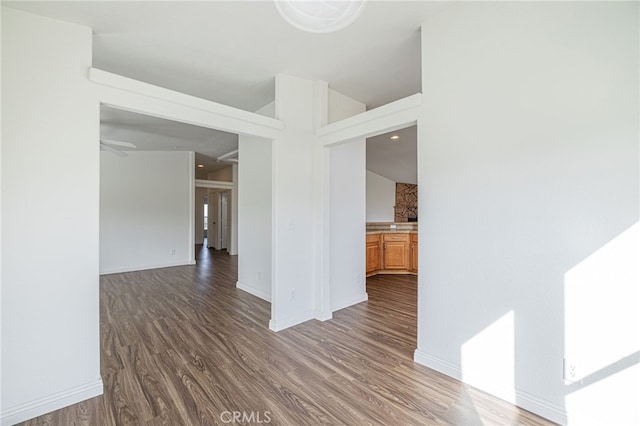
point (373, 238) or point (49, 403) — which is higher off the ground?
point (373, 238)

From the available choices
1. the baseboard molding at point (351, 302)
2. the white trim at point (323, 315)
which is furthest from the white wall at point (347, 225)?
the white trim at point (323, 315)

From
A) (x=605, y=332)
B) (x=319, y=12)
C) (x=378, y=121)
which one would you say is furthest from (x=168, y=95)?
(x=605, y=332)

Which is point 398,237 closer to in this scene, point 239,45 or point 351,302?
point 351,302

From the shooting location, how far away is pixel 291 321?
3250mm

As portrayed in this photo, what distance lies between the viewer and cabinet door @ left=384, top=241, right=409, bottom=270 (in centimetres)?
577

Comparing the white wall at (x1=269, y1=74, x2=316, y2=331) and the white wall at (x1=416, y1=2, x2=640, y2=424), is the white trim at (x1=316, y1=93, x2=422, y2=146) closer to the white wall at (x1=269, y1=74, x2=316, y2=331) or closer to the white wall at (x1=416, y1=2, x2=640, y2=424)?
the white wall at (x1=416, y1=2, x2=640, y2=424)

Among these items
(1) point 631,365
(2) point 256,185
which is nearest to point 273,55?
(2) point 256,185

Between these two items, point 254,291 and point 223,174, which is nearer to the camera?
point 254,291

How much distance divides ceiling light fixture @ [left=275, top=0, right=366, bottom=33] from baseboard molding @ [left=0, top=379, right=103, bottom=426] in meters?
2.91

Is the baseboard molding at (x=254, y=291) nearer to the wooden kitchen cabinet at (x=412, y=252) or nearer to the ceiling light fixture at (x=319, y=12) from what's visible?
the wooden kitchen cabinet at (x=412, y=252)

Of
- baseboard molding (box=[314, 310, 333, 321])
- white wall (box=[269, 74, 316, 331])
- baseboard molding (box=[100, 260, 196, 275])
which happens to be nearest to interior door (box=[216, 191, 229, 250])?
baseboard molding (box=[100, 260, 196, 275])

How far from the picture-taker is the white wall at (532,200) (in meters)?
1.56

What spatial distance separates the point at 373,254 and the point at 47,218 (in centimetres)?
483

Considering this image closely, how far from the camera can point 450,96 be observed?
2.24 metres
